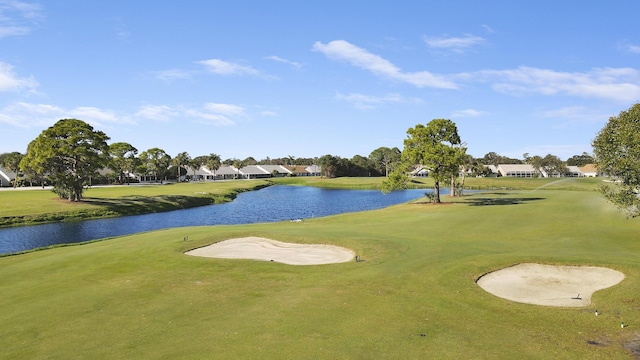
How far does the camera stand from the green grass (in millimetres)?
12219

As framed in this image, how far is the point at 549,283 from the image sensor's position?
63.6 ft

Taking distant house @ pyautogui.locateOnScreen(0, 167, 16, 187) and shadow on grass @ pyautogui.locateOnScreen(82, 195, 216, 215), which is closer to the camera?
shadow on grass @ pyautogui.locateOnScreen(82, 195, 216, 215)

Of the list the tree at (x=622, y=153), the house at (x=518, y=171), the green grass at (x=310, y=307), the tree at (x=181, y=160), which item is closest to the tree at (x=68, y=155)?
the green grass at (x=310, y=307)

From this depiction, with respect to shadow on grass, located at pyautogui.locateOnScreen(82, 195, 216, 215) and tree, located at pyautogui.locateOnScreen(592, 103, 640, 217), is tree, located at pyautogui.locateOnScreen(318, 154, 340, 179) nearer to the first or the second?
shadow on grass, located at pyautogui.locateOnScreen(82, 195, 216, 215)

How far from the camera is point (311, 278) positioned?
65.9 feet

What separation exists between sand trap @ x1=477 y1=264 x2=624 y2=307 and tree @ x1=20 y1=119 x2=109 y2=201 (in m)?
71.6

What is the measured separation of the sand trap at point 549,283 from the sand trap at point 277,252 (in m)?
8.18

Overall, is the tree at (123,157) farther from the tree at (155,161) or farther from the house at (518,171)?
the house at (518,171)

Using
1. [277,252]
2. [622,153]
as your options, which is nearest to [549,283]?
[622,153]

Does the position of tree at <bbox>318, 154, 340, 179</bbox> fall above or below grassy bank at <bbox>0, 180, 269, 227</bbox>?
above

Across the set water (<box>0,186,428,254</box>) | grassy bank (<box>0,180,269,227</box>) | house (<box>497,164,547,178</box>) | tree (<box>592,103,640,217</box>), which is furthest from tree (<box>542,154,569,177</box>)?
tree (<box>592,103,640,217</box>)

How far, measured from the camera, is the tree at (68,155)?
71.9m

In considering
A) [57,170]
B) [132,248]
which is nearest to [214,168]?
[57,170]

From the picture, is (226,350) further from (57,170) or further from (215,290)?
(57,170)
